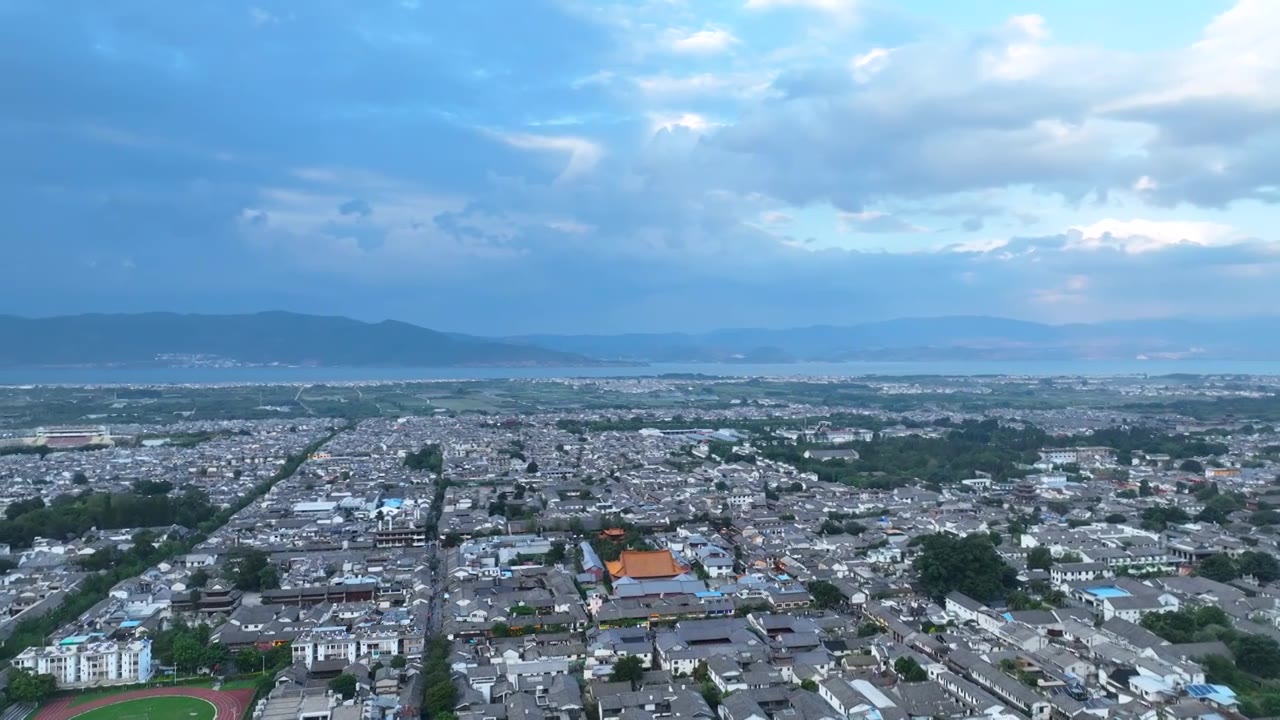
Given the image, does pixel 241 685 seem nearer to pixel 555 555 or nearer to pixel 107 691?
pixel 107 691

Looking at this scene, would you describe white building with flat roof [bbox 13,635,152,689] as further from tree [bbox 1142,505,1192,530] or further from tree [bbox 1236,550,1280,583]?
tree [bbox 1142,505,1192,530]

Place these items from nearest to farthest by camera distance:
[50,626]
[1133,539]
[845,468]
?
[50,626] → [1133,539] → [845,468]

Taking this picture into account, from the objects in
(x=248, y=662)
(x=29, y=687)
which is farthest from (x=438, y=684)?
(x=29, y=687)

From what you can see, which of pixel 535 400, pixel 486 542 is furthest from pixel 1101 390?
pixel 486 542

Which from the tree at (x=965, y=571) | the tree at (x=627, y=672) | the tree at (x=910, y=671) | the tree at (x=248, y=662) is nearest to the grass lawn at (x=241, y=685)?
the tree at (x=248, y=662)

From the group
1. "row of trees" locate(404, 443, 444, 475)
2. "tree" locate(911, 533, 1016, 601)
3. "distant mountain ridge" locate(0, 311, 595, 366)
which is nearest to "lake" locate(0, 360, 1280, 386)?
"distant mountain ridge" locate(0, 311, 595, 366)

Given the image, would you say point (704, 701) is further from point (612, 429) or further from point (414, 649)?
point (612, 429)

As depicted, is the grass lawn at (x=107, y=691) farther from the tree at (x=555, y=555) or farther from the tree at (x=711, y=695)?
the tree at (x=555, y=555)
